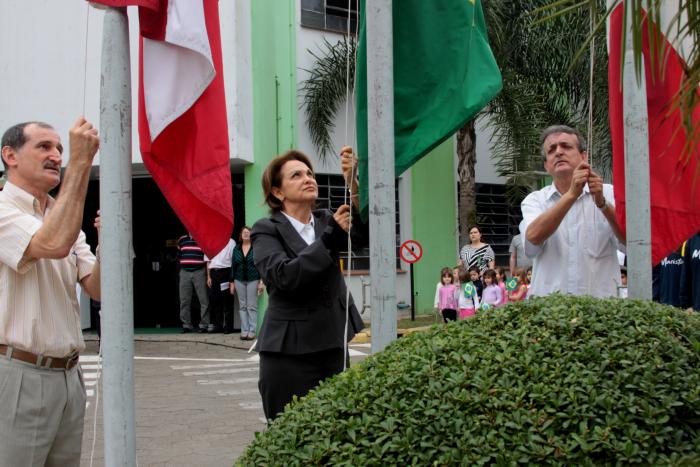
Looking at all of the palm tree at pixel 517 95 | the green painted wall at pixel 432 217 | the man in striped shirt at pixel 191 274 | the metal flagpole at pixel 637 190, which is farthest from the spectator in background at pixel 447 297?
the metal flagpole at pixel 637 190

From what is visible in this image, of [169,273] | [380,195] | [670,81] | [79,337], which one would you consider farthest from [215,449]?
[169,273]

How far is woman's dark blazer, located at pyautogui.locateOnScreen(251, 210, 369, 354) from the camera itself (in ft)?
12.6

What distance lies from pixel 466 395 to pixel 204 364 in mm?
10168

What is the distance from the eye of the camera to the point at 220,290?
16.1 m

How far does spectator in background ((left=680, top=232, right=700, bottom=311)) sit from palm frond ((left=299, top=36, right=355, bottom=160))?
10.9 metres

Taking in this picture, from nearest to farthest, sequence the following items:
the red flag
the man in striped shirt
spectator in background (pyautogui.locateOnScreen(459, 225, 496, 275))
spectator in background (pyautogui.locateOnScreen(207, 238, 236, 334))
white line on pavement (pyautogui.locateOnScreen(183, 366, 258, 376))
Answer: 1. the red flag
2. white line on pavement (pyautogui.locateOnScreen(183, 366, 258, 376))
3. spectator in background (pyautogui.locateOnScreen(459, 225, 496, 275))
4. spectator in background (pyautogui.locateOnScreen(207, 238, 236, 334))
5. the man in striped shirt

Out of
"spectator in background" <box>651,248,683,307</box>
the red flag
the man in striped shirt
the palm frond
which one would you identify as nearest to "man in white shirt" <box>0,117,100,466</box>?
the red flag

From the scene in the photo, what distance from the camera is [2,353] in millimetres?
3320

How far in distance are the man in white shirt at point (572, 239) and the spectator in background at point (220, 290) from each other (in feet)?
38.6

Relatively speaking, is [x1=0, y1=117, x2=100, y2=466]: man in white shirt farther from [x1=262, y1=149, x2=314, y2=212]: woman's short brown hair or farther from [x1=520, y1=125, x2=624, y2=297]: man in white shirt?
[x1=520, y1=125, x2=624, y2=297]: man in white shirt

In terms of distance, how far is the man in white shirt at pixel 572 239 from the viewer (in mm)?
4160

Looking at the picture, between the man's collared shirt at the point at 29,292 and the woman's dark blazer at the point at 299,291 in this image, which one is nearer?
the man's collared shirt at the point at 29,292

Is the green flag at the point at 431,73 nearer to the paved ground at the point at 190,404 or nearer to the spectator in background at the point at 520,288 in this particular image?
the paved ground at the point at 190,404

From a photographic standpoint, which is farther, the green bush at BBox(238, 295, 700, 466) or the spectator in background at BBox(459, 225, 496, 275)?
the spectator in background at BBox(459, 225, 496, 275)
